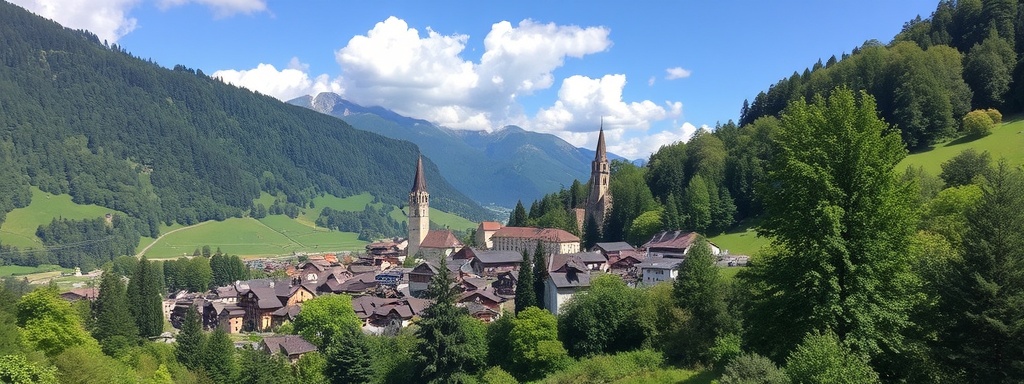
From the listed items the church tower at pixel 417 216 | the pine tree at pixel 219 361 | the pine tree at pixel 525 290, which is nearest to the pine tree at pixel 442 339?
the pine tree at pixel 525 290

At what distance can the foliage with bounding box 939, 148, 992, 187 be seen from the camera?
1868 inches

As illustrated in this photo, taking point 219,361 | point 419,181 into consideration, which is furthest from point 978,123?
point 419,181

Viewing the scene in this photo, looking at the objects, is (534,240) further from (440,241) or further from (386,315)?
(386,315)

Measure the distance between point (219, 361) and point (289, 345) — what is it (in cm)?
→ 697

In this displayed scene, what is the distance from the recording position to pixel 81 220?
18775 cm

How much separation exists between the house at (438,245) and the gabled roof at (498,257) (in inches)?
762

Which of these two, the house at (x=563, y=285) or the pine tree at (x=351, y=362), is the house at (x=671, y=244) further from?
the pine tree at (x=351, y=362)

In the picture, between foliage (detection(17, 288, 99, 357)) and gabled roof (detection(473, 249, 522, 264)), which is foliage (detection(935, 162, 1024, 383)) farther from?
gabled roof (detection(473, 249, 522, 264))

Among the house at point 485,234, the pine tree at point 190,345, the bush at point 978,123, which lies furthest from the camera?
the house at point 485,234

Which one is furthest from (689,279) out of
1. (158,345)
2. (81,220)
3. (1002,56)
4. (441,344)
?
(81,220)

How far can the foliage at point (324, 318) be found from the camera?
51438 mm

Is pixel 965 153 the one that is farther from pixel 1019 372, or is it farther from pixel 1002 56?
pixel 1019 372

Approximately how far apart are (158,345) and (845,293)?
49891mm

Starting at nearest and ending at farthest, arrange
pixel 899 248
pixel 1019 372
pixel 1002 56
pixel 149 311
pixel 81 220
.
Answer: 1. pixel 1019 372
2. pixel 899 248
3. pixel 149 311
4. pixel 1002 56
5. pixel 81 220
